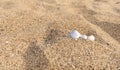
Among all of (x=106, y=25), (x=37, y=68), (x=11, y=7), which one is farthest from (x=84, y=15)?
(x=37, y=68)

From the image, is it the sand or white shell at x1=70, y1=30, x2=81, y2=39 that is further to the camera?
white shell at x1=70, y1=30, x2=81, y2=39

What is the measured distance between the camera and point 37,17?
3.71 meters

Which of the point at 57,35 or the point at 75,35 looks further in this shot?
the point at 57,35

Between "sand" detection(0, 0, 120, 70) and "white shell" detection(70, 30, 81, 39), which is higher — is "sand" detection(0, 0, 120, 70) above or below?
below

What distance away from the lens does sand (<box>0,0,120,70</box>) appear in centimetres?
268

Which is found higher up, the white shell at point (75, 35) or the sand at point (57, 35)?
the white shell at point (75, 35)

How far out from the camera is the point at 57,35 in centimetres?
320

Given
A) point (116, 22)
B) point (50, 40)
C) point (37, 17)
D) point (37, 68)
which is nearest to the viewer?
point (37, 68)

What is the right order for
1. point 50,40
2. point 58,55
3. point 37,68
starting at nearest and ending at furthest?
1. point 37,68
2. point 58,55
3. point 50,40

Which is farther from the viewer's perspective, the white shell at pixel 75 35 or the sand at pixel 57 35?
the white shell at pixel 75 35

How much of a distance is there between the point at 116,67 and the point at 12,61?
98cm

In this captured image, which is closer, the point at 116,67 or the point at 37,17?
the point at 116,67

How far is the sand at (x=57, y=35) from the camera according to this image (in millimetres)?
2676

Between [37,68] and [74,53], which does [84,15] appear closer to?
[74,53]
